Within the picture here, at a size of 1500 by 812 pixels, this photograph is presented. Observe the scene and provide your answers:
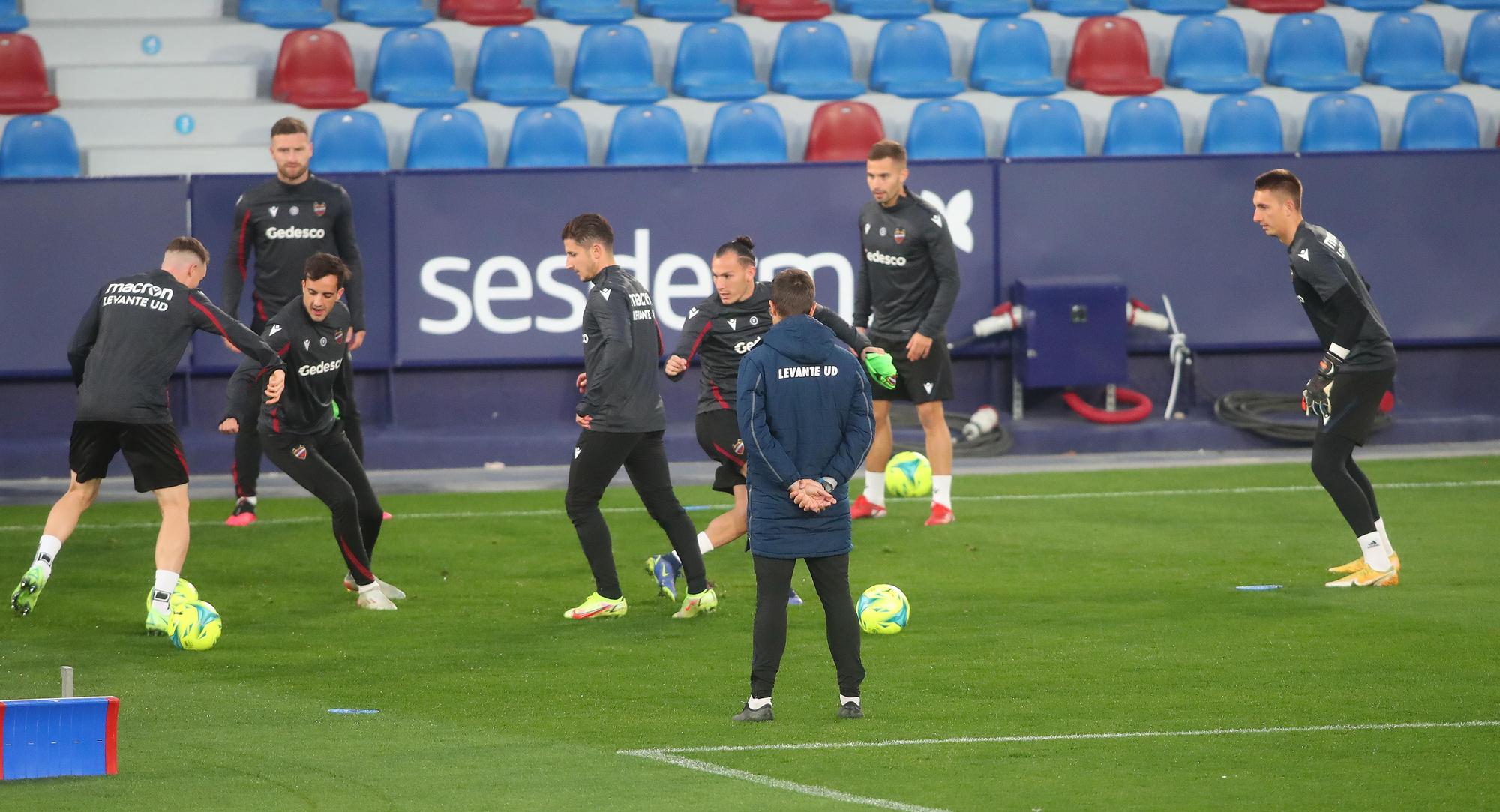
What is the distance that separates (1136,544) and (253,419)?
5978 millimetres

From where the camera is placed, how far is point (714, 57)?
19766 millimetres

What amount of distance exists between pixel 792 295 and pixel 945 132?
39.9ft

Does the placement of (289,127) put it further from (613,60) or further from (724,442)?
(613,60)

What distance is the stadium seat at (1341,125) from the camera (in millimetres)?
19609

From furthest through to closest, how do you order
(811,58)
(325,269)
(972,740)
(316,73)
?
(811,58) → (316,73) → (325,269) → (972,740)

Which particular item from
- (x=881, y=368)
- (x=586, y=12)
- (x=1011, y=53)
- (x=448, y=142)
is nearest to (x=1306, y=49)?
(x=1011, y=53)

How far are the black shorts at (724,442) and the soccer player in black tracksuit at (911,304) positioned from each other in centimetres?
249

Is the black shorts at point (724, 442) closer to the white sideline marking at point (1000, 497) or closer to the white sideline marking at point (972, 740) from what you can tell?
the white sideline marking at point (972, 740)

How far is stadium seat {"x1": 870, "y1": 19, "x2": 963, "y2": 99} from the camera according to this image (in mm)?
20000

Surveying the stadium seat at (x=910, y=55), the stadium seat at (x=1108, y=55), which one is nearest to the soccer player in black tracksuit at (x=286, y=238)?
the stadium seat at (x=910, y=55)

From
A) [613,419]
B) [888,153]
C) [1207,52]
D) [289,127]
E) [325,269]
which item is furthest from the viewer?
[1207,52]

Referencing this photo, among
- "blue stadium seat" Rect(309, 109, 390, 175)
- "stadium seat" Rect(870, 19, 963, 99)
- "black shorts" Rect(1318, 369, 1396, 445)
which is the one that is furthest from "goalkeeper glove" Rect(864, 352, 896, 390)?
"stadium seat" Rect(870, 19, 963, 99)

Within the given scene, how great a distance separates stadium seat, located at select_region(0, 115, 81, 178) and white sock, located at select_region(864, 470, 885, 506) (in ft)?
31.0

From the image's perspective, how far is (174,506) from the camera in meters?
9.46
